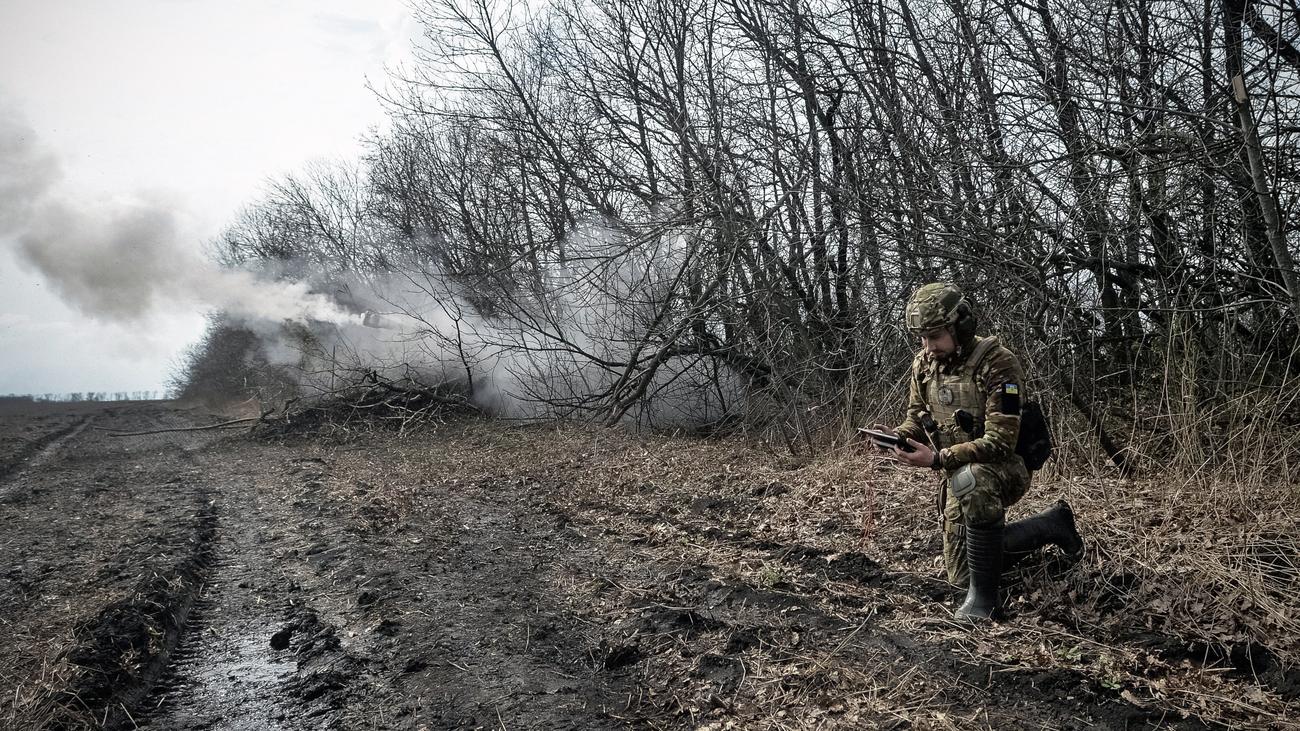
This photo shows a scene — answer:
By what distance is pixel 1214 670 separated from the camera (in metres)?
3.40

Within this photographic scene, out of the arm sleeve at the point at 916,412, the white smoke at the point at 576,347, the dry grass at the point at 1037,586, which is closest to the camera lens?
the dry grass at the point at 1037,586

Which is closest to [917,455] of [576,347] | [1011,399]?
[1011,399]

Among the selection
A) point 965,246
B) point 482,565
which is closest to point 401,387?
point 482,565

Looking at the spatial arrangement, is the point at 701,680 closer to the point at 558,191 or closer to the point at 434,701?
the point at 434,701

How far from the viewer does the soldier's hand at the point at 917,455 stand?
13.0 ft

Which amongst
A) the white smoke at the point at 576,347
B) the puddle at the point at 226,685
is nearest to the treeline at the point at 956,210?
the white smoke at the point at 576,347

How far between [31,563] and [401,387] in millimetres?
10301

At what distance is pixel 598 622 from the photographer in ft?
15.5

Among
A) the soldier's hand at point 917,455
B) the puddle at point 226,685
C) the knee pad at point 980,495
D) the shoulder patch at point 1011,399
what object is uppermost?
the shoulder patch at point 1011,399

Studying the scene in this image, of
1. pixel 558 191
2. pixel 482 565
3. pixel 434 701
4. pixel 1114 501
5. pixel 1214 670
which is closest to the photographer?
pixel 1214 670

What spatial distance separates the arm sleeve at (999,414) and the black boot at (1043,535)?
0.53 meters

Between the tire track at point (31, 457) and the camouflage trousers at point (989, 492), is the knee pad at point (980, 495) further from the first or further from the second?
the tire track at point (31, 457)

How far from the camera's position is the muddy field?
11.3 feet

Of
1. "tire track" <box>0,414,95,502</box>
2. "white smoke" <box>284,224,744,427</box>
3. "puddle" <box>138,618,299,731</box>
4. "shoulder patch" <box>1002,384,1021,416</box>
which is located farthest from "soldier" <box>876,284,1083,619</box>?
"tire track" <box>0,414,95,502</box>
